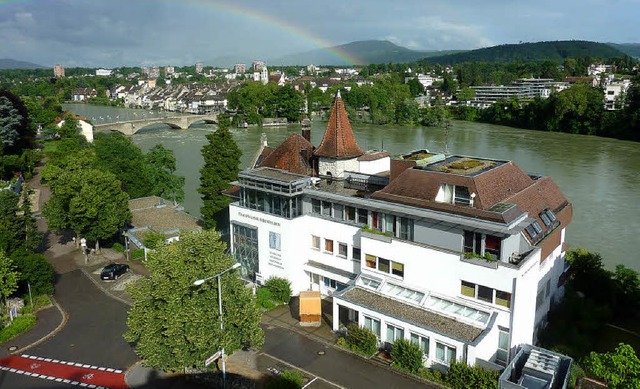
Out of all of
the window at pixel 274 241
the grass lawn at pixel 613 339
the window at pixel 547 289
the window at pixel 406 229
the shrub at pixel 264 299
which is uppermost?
the window at pixel 406 229

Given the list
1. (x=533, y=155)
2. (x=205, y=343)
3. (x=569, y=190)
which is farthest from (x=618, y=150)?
(x=205, y=343)

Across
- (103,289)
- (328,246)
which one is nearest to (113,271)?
(103,289)

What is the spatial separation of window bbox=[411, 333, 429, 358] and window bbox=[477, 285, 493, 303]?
224 cm

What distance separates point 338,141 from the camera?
84.2 ft

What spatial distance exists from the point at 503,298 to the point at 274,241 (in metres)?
10.3

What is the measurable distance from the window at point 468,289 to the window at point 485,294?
0.69ft

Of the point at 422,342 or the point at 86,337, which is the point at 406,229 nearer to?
the point at 422,342

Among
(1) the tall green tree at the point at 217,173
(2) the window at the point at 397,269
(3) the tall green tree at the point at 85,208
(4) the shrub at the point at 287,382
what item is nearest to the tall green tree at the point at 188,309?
(4) the shrub at the point at 287,382

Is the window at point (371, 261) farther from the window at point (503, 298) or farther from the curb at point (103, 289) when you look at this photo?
the curb at point (103, 289)

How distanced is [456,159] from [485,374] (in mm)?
9960

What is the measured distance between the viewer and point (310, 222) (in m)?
23.4

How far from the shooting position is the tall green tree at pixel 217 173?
31.3 meters

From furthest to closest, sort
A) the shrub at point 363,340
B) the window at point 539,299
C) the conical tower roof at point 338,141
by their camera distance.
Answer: the conical tower roof at point 338,141 < the window at point 539,299 < the shrub at point 363,340

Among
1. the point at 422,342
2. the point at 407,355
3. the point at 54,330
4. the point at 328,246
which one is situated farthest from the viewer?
the point at 328,246
